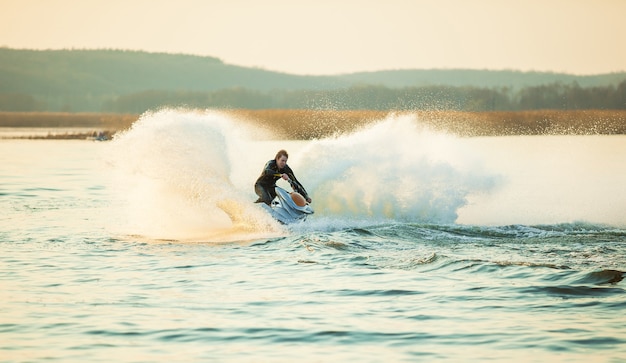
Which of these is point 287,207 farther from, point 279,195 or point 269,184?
point 269,184

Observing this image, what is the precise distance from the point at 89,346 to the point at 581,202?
70.9 ft

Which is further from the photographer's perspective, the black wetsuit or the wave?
the wave

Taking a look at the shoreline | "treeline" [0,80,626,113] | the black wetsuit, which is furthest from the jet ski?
"treeline" [0,80,626,113]

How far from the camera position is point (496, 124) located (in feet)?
318

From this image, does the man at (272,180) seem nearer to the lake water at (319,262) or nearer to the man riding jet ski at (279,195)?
the man riding jet ski at (279,195)

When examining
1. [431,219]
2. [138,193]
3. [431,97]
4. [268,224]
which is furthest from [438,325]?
[431,97]

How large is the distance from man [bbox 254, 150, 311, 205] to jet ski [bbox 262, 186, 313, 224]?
15cm

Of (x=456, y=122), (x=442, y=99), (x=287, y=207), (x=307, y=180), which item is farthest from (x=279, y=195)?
(x=442, y=99)

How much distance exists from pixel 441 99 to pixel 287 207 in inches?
6358

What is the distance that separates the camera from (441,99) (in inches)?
7229

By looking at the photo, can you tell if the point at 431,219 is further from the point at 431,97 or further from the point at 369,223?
the point at 431,97

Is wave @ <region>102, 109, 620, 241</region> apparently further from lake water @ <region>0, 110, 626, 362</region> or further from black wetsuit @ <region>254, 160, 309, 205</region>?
black wetsuit @ <region>254, 160, 309, 205</region>

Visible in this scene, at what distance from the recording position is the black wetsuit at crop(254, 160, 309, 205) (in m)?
24.5

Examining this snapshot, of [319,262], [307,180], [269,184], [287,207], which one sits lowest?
[319,262]
